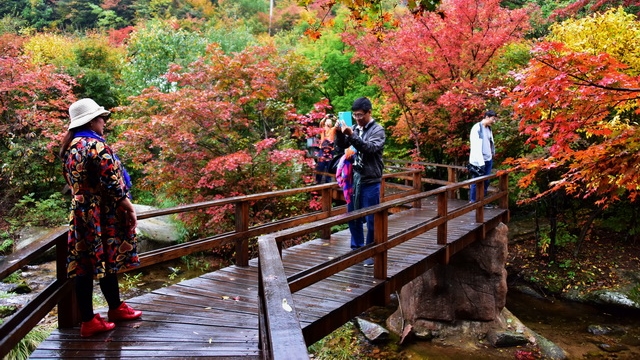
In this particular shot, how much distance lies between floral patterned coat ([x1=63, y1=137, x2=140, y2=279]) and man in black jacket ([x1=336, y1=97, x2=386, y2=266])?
2.06m

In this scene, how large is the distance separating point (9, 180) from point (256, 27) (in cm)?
1811

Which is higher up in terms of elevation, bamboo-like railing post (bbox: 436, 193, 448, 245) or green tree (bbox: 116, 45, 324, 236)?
green tree (bbox: 116, 45, 324, 236)

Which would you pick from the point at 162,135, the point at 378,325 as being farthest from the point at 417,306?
the point at 162,135

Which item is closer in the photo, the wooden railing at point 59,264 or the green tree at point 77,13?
the wooden railing at point 59,264

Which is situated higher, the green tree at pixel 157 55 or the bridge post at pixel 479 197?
the green tree at pixel 157 55

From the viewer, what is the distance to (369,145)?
4230 mm

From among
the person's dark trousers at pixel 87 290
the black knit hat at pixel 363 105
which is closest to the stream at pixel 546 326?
the black knit hat at pixel 363 105

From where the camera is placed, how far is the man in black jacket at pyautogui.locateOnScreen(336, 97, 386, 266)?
165 inches

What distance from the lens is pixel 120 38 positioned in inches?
861

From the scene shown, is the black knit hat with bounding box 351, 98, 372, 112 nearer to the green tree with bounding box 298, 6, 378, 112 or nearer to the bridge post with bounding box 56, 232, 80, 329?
the bridge post with bounding box 56, 232, 80, 329

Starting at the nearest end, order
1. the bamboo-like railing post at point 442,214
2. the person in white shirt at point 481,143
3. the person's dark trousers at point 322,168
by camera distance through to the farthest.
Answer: the bamboo-like railing post at point 442,214, the person in white shirt at point 481,143, the person's dark trousers at point 322,168

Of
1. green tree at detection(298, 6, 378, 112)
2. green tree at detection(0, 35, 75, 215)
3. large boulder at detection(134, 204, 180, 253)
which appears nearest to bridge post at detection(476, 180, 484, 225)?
large boulder at detection(134, 204, 180, 253)

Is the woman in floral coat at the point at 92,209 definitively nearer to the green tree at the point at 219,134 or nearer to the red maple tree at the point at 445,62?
the green tree at the point at 219,134

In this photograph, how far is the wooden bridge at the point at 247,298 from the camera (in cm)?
237
